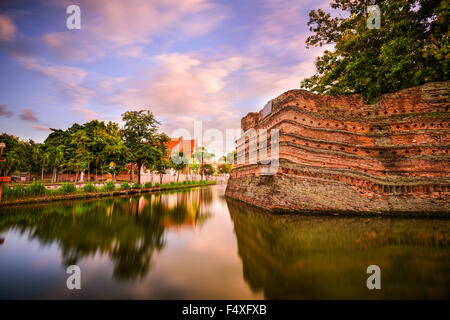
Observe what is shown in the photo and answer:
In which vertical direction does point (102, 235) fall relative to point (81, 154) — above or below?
below

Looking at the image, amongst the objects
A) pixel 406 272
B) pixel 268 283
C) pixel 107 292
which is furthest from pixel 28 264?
pixel 406 272

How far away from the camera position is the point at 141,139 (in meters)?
27.3

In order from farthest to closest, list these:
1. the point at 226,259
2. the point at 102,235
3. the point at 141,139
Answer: the point at 141,139 < the point at 102,235 < the point at 226,259

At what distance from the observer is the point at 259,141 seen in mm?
15508

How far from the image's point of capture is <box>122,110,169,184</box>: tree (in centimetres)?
2598

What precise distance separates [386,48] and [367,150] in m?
6.03

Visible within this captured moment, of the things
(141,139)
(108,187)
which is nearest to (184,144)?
(141,139)

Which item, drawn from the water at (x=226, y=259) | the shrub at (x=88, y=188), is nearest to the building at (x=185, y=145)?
the shrub at (x=88, y=188)

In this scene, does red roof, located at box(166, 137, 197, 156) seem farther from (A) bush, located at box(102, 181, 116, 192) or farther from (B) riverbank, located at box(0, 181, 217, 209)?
(A) bush, located at box(102, 181, 116, 192)

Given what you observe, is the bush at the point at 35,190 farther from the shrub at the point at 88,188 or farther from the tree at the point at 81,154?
the tree at the point at 81,154

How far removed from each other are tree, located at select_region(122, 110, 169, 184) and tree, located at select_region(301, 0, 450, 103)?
22038mm

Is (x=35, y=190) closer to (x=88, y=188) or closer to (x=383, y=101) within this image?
(x=88, y=188)

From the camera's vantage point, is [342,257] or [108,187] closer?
[342,257]
